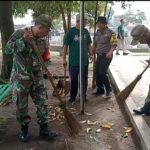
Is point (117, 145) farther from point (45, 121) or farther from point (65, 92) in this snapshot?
point (65, 92)

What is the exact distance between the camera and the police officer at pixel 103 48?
8.46m

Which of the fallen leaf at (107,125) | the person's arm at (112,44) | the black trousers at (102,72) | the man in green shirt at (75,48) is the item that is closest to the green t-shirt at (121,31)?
the black trousers at (102,72)

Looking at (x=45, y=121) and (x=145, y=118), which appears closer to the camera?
(x=45, y=121)

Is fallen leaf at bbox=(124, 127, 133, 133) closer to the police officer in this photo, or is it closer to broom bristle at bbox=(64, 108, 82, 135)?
broom bristle at bbox=(64, 108, 82, 135)

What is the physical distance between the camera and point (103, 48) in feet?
28.4

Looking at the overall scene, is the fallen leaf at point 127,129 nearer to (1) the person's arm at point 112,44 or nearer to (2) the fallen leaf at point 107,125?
(2) the fallen leaf at point 107,125

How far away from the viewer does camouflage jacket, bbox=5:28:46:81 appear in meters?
5.52

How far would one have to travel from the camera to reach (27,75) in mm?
5723

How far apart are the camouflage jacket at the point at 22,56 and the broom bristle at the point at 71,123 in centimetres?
81

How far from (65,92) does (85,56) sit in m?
1.45

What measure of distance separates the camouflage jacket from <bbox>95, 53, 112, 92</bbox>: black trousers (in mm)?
3127

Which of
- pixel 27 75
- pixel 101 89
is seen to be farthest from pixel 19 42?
pixel 101 89

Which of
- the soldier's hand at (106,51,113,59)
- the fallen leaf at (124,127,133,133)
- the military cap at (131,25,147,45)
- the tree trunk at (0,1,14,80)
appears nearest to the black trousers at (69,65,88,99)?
the soldier's hand at (106,51,113,59)

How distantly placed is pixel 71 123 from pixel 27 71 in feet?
3.52
